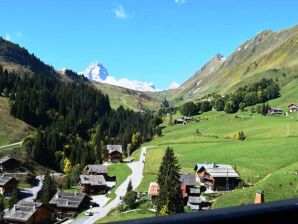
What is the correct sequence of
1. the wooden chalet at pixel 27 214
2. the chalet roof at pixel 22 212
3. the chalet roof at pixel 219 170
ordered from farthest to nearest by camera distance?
1. the chalet roof at pixel 219 170
2. the wooden chalet at pixel 27 214
3. the chalet roof at pixel 22 212

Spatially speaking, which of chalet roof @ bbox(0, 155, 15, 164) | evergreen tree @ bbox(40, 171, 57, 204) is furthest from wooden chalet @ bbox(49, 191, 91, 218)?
chalet roof @ bbox(0, 155, 15, 164)

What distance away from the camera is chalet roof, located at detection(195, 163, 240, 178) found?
9569 centimetres

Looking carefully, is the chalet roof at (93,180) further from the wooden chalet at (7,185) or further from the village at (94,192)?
the wooden chalet at (7,185)

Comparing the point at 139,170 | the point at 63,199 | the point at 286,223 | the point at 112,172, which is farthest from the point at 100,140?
the point at 286,223

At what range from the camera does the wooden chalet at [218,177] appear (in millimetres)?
95688

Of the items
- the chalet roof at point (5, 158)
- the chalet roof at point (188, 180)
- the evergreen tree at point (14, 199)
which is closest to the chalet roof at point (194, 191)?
the chalet roof at point (188, 180)

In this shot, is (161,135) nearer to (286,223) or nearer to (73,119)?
(73,119)

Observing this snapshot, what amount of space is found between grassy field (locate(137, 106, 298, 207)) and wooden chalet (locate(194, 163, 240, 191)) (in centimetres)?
256

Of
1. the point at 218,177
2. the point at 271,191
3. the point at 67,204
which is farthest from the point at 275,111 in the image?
the point at 67,204

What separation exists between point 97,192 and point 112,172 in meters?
18.1

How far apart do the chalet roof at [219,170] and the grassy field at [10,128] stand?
6298cm

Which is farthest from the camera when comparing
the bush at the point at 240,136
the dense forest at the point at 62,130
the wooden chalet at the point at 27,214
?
the bush at the point at 240,136

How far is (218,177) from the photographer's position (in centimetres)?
9556

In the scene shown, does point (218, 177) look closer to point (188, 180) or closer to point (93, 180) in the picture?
point (188, 180)
